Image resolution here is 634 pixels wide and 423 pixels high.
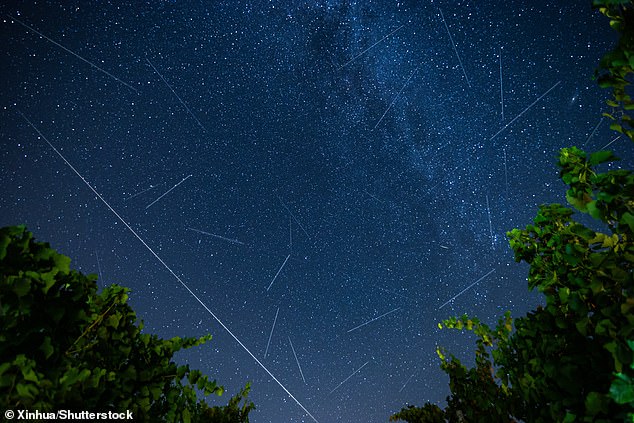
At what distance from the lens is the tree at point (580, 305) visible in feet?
4.75

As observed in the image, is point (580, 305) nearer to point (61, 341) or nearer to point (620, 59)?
point (620, 59)

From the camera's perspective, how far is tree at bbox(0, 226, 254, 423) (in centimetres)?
162

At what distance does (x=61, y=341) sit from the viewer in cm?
195

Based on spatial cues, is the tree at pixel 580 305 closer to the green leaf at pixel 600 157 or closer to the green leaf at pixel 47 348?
the green leaf at pixel 600 157

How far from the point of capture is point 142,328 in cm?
295

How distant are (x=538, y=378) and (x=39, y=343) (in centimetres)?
337

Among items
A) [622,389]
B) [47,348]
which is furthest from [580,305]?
[47,348]

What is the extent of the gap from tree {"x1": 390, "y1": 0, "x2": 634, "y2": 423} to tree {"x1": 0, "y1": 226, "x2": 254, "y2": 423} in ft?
8.24

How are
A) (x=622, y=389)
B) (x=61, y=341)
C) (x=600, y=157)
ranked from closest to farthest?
1. (x=622, y=389)
2. (x=600, y=157)
3. (x=61, y=341)

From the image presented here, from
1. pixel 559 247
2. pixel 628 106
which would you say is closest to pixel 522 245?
pixel 559 247

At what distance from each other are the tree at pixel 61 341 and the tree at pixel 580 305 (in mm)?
2512

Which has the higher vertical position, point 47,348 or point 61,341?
point 61,341

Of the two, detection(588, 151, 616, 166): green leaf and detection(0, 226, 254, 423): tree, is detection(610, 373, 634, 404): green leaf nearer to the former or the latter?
detection(588, 151, 616, 166): green leaf

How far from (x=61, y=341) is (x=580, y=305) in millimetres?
3038
